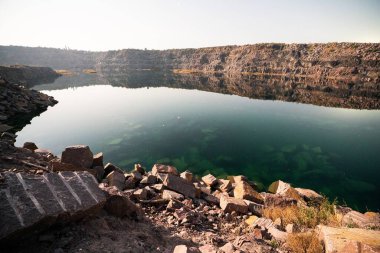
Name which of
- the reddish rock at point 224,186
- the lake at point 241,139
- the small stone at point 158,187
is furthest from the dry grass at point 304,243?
the lake at point 241,139

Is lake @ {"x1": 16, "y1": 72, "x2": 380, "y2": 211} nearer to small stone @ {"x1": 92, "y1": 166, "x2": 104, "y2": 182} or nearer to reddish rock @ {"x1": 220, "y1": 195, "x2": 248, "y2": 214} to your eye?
reddish rock @ {"x1": 220, "y1": 195, "x2": 248, "y2": 214}

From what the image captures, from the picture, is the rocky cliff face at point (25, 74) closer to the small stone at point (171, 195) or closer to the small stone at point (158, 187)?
the small stone at point (158, 187)

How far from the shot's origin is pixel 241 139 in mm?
18469

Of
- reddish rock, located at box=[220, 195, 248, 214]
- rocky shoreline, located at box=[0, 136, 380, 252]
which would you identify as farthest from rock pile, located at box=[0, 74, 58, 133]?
reddish rock, located at box=[220, 195, 248, 214]

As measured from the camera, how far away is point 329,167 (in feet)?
46.3

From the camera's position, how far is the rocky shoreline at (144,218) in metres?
4.17

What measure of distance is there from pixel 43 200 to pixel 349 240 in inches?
221

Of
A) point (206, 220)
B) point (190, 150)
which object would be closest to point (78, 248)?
point (206, 220)

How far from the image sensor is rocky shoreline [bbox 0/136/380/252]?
417cm

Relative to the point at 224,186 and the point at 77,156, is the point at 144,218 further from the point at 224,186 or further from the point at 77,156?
the point at 224,186

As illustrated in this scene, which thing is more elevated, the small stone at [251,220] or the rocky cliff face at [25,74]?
the rocky cliff face at [25,74]

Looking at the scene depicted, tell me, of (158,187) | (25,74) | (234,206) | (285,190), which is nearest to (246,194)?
(234,206)

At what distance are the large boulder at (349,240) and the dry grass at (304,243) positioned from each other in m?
0.16

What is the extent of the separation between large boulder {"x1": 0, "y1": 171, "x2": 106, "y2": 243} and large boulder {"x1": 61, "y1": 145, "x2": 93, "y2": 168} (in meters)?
2.67
